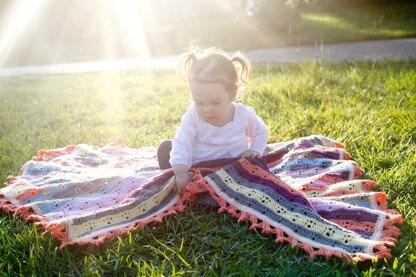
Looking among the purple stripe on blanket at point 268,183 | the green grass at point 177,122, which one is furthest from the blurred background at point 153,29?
the purple stripe on blanket at point 268,183

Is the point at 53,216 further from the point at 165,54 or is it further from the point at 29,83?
the point at 165,54

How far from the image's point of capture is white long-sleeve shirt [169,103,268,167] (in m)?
2.74

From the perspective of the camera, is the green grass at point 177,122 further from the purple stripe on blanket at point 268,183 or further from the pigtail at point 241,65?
the pigtail at point 241,65

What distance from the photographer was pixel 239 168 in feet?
8.52

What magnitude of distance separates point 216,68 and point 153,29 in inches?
434

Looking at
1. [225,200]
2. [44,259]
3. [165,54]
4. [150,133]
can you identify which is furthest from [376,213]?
[165,54]

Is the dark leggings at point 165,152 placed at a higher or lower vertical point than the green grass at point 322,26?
higher

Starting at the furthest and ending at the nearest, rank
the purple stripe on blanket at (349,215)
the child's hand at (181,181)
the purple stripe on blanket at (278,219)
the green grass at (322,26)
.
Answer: the green grass at (322,26), the child's hand at (181,181), the purple stripe on blanket at (349,215), the purple stripe on blanket at (278,219)

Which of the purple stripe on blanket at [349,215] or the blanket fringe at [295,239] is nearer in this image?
the blanket fringe at [295,239]

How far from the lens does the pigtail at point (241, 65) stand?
2783 mm

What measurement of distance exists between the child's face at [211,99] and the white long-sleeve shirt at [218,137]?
0.09 metres

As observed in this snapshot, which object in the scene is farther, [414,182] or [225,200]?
[414,182]

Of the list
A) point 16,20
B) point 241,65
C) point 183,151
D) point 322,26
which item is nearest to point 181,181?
point 183,151

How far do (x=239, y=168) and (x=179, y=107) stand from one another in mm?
2489
